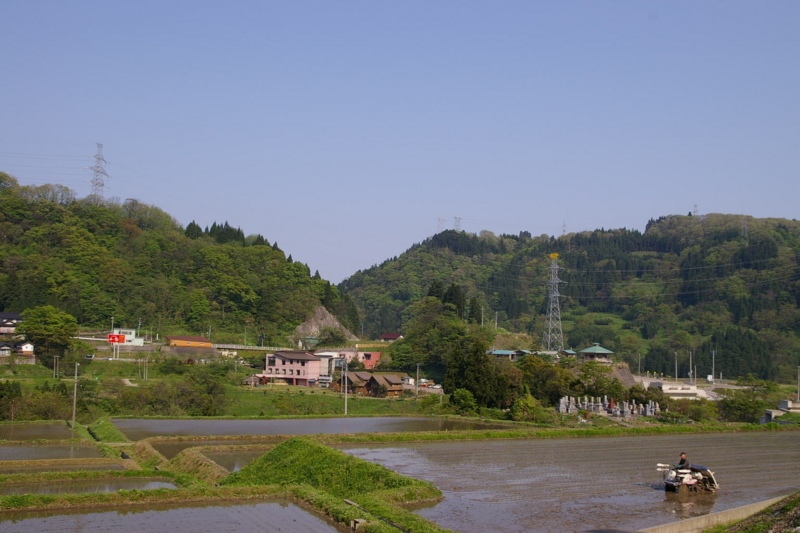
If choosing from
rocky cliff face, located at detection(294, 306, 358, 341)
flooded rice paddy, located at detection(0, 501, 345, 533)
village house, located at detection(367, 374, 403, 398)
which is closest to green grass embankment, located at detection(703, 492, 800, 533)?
flooded rice paddy, located at detection(0, 501, 345, 533)

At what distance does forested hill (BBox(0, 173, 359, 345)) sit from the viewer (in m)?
57.2

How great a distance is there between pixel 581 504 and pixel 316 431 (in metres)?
13.8

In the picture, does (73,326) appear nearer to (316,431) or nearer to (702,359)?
(316,431)

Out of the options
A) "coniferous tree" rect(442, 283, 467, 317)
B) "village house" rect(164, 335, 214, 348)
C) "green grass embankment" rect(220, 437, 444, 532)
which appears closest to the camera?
"green grass embankment" rect(220, 437, 444, 532)


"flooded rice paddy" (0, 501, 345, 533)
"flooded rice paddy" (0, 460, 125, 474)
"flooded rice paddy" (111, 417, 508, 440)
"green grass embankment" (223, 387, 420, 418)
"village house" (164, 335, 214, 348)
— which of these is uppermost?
"village house" (164, 335, 214, 348)

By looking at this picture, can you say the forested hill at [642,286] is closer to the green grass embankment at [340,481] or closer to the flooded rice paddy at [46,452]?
the flooded rice paddy at [46,452]

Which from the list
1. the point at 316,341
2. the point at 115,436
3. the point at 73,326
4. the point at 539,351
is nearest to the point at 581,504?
the point at 115,436

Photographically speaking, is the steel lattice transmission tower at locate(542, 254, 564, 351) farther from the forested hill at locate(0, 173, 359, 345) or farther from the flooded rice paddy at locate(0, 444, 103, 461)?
the flooded rice paddy at locate(0, 444, 103, 461)

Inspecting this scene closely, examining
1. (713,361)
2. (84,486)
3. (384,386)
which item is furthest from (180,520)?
(713,361)

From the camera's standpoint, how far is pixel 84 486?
51.3 ft

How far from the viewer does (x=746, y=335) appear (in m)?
74.2

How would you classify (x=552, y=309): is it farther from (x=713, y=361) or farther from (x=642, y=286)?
(x=642, y=286)

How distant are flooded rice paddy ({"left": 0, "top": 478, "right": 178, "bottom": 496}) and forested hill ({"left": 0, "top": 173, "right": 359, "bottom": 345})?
4206 centimetres

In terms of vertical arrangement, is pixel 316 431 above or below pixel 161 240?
below
